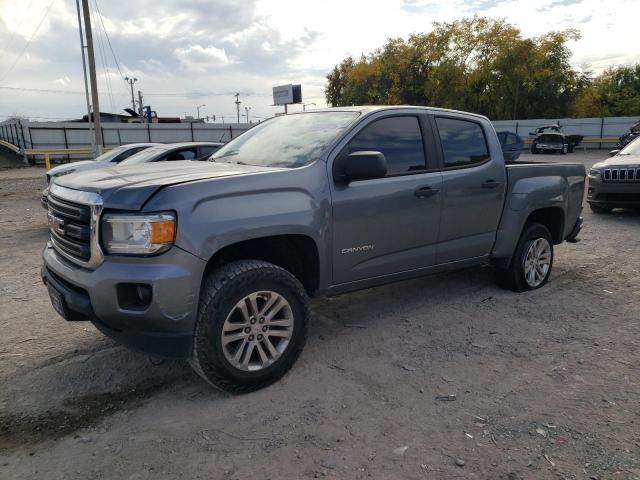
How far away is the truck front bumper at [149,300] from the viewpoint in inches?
107

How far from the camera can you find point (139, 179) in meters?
3.02

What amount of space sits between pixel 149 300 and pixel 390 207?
1.91 metres

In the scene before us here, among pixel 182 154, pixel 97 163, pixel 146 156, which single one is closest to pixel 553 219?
pixel 182 154

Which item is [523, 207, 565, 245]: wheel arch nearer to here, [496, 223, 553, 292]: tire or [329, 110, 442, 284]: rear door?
[496, 223, 553, 292]: tire

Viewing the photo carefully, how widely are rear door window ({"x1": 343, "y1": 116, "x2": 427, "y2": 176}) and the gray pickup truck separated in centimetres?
1

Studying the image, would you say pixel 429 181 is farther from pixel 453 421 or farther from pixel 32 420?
pixel 32 420

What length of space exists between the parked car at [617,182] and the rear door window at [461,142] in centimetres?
574

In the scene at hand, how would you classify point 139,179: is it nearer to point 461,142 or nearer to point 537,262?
point 461,142

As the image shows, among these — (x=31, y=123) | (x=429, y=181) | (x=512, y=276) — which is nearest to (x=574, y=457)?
(x=429, y=181)

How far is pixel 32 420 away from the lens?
2.88m

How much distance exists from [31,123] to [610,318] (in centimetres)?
3703

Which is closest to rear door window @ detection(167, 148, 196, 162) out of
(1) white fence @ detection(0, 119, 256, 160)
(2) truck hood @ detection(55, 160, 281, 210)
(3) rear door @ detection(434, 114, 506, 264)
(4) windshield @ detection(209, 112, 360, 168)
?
(4) windshield @ detection(209, 112, 360, 168)

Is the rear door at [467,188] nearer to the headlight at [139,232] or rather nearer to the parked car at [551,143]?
the headlight at [139,232]

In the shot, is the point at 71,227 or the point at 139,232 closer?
the point at 139,232
